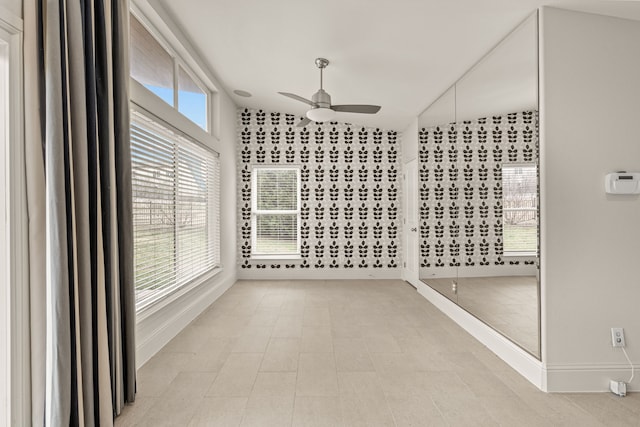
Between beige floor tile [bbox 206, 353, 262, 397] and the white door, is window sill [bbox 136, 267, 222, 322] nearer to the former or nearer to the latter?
beige floor tile [bbox 206, 353, 262, 397]

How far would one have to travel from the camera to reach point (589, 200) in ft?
7.62

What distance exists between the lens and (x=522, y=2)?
2.34 m

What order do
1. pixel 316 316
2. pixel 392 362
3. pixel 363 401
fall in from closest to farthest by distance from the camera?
pixel 363 401, pixel 392 362, pixel 316 316

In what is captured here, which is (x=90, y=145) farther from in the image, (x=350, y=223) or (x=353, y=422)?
(x=350, y=223)

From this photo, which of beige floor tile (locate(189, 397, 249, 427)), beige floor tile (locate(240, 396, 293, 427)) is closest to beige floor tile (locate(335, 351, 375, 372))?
beige floor tile (locate(240, 396, 293, 427))

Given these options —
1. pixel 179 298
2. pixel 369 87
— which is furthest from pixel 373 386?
pixel 369 87

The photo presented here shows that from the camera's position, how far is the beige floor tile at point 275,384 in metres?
2.26

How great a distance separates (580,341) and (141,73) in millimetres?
3892

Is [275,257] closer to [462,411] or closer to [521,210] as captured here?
[521,210]

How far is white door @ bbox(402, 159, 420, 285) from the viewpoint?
5.32m

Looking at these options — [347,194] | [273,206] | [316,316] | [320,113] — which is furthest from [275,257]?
[320,113]

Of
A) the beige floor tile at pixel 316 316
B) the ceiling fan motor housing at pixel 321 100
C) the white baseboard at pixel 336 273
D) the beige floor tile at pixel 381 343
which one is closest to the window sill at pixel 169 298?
the beige floor tile at pixel 316 316

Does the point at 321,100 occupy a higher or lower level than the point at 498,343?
higher

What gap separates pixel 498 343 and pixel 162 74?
12.8 feet
